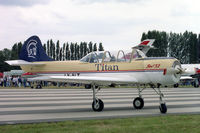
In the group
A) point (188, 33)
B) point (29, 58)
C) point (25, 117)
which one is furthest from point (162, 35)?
point (25, 117)

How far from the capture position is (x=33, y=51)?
72.7 ft

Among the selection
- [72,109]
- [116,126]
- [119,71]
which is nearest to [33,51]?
[72,109]

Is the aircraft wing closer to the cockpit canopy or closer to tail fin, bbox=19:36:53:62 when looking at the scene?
the cockpit canopy

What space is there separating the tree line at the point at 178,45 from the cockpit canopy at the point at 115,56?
168 ft

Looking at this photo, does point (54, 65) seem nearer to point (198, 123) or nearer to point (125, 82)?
point (125, 82)

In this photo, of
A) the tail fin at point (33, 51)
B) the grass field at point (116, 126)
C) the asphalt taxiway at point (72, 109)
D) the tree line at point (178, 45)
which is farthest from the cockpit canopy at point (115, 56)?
the tree line at point (178, 45)

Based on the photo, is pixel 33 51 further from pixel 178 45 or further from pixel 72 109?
pixel 178 45

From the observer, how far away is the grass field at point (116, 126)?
8.20 m

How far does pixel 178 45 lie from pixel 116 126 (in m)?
63.2

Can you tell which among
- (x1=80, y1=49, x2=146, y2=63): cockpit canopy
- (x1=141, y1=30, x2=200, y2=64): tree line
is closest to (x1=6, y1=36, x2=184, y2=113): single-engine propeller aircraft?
(x1=80, y1=49, x2=146, y2=63): cockpit canopy

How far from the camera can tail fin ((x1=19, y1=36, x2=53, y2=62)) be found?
68.2 ft

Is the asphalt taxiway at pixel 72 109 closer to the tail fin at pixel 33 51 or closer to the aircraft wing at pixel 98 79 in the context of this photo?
the aircraft wing at pixel 98 79

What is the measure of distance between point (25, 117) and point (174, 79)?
5.61 meters

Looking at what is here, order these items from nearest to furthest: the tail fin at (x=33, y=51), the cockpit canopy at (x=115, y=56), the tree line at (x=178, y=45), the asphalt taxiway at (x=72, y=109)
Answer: the asphalt taxiway at (x=72, y=109)
the cockpit canopy at (x=115, y=56)
the tail fin at (x=33, y=51)
the tree line at (x=178, y=45)
